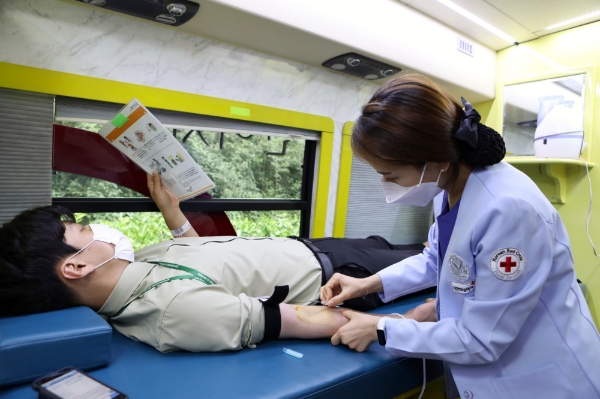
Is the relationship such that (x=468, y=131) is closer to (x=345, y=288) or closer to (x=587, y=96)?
(x=345, y=288)

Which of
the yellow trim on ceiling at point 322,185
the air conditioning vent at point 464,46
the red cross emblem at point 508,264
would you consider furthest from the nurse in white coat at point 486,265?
the air conditioning vent at point 464,46

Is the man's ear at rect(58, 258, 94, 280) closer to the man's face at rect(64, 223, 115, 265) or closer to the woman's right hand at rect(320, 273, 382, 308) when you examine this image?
the man's face at rect(64, 223, 115, 265)

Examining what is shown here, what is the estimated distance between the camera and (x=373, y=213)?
3236 millimetres

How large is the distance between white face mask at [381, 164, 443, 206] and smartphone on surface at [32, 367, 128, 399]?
3.30ft

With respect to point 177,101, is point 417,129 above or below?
below

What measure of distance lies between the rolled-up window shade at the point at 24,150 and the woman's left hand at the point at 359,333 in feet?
4.73

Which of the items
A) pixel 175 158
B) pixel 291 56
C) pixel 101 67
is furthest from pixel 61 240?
pixel 291 56

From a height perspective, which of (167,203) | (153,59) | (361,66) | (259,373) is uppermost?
(361,66)

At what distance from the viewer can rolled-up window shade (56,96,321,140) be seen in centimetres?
189

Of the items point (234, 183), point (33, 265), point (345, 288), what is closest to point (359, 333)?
point (345, 288)

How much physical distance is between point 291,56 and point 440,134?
1618mm

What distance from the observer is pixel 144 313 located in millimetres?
1450

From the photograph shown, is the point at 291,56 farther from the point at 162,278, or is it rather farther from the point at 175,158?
the point at 162,278

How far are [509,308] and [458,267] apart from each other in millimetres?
176
